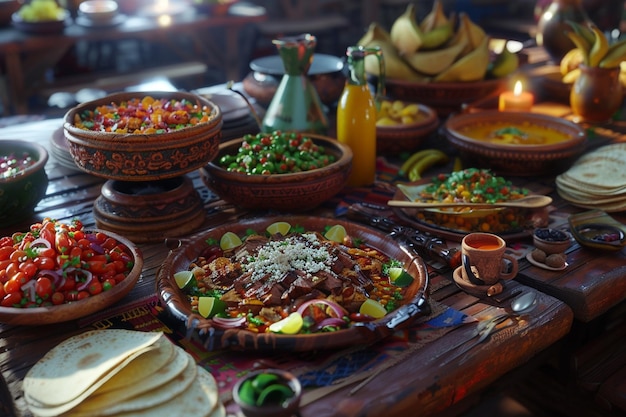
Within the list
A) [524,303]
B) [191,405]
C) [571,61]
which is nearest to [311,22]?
[571,61]

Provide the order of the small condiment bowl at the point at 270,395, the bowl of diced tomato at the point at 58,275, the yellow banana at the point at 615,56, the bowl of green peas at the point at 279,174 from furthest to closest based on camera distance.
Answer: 1. the yellow banana at the point at 615,56
2. the bowl of green peas at the point at 279,174
3. the bowl of diced tomato at the point at 58,275
4. the small condiment bowl at the point at 270,395

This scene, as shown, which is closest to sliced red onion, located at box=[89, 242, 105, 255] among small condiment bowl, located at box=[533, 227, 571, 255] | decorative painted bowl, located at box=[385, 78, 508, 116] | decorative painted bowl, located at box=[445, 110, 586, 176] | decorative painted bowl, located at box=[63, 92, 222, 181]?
decorative painted bowl, located at box=[63, 92, 222, 181]

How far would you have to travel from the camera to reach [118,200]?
236 cm

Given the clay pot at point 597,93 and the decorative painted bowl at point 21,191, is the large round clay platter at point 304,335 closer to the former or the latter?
the decorative painted bowl at point 21,191

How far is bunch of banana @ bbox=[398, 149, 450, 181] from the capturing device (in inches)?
116

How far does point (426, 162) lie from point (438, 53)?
2.52ft

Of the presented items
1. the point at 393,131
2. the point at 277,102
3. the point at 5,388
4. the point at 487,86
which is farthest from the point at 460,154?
the point at 5,388

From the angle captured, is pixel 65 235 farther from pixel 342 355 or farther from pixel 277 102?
pixel 277 102

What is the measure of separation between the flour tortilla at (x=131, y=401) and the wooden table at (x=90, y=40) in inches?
210

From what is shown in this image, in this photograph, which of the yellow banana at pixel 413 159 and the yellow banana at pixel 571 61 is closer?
the yellow banana at pixel 413 159

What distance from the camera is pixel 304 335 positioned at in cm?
164

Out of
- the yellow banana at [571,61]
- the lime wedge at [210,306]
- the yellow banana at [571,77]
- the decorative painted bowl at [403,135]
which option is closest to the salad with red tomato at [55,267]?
the lime wedge at [210,306]

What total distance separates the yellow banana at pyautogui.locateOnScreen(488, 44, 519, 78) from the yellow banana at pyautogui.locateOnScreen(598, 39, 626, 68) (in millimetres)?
458

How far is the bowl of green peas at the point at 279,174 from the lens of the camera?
95.0 inches
